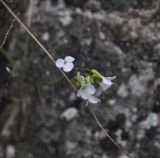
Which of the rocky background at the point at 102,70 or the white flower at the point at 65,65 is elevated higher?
the white flower at the point at 65,65

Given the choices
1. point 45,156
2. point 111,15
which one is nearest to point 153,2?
point 111,15

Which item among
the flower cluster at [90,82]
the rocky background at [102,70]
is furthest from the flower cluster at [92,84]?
the rocky background at [102,70]

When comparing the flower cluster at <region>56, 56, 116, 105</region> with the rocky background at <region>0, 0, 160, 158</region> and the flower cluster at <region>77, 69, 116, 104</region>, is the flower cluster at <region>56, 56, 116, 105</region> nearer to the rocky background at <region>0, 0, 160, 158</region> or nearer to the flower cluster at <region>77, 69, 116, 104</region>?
the flower cluster at <region>77, 69, 116, 104</region>

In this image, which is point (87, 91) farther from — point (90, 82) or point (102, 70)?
point (102, 70)

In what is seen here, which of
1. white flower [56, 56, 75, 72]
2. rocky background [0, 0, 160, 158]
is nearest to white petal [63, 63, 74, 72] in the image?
white flower [56, 56, 75, 72]

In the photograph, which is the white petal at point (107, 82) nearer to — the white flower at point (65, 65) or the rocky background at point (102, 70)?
the white flower at point (65, 65)

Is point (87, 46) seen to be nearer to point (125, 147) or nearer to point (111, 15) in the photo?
point (111, 15)

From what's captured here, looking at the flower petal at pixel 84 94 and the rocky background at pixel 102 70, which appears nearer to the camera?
the flower petal at pixel 84 94

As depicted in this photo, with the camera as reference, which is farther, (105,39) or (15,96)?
(15,96)

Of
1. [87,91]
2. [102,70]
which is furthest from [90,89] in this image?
[102,70]
